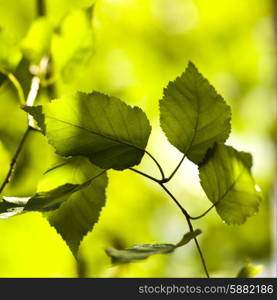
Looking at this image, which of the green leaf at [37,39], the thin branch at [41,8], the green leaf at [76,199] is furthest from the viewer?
the thin branch at [41,8]

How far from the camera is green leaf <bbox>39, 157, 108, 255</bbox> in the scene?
14.6 inches

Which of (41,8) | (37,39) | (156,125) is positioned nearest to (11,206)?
(37,39)

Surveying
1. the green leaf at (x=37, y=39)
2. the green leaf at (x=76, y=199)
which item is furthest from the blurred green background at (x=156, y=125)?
the green leaf at (x=76, y=199)

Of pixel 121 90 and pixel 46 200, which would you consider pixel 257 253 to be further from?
pixel 46 200

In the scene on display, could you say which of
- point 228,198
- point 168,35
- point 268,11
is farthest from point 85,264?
point 268,11

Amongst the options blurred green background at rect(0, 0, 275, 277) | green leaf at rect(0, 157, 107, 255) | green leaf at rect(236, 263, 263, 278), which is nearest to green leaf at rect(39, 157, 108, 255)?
green leaf at rect(0, 157, 107, 255)

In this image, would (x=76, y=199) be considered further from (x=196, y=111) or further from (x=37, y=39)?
(x=37, y=39)

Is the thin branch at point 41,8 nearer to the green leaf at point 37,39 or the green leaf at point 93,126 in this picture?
the green leaf at point 37,39

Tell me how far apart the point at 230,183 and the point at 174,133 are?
0.05m

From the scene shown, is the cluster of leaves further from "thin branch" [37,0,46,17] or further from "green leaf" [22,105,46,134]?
"thin branch" [37,0,46,17]

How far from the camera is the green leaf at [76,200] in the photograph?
1.22ft

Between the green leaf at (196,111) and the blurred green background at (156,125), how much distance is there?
0.33 meters

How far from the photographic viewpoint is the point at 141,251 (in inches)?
11.2
